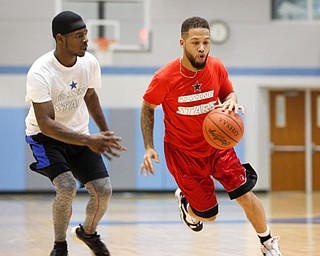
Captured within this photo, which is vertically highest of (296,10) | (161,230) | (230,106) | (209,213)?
(296,10)

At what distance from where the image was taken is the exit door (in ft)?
61.0

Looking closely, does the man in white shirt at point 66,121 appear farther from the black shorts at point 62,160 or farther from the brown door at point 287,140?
the brown door at point 287,140

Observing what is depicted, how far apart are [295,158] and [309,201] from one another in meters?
3.19

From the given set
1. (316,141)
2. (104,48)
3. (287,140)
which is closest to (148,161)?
(104,48)

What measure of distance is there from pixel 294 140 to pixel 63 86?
44.0 feet

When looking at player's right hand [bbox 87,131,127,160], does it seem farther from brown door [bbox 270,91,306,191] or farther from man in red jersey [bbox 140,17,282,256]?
Result: brown door [bbox 270,91,306,191]

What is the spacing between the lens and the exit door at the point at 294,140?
1858 centimetres

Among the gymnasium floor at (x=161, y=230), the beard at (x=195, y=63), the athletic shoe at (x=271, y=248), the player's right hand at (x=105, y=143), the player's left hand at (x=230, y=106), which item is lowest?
the gymnasium floor at (x=161, y=230)

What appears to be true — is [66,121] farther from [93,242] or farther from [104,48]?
[104,48]

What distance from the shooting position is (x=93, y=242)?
6223mm

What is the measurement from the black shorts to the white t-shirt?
0.14 m

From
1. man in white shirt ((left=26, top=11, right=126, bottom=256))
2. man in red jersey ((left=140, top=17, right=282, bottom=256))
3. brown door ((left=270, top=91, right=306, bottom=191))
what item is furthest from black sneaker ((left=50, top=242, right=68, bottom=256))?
brown door ((left=270, top=91, right=306, bottom=191))

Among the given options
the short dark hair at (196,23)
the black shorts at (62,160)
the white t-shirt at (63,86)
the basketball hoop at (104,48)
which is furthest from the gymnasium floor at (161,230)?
the basketball hoop at (104,48)

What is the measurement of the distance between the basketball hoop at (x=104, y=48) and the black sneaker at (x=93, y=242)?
34.8 ft
